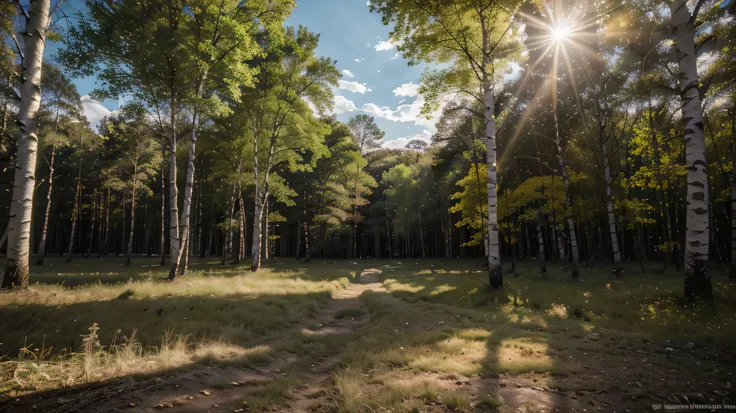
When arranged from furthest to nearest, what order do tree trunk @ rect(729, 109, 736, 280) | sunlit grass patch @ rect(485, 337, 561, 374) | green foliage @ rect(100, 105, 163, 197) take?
green foliage @ rect(100, 105, 163, 197) → tree trunk @ rect(729, 109, 736, 280) → sunlit grass patch @ rect(485, 337, 561, 374)

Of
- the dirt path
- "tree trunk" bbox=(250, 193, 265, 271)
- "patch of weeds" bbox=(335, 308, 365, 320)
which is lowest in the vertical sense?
"patch of weeds" bbox=(335, 308, 365, 320)

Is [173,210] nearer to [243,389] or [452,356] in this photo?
[243,389]

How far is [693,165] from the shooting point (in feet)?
29.7

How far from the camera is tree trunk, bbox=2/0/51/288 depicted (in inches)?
336

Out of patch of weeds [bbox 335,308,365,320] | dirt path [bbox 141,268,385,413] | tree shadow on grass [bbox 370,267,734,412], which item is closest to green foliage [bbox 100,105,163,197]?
patch of weeds [bbox 335,308,365,320]

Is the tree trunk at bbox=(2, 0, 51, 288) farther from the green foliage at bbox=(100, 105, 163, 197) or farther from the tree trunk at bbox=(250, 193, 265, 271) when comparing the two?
the green foliage at bbox=(100, 105, 163, 197)

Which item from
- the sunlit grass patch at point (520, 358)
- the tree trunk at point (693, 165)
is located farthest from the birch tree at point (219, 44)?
the tree trunk at point (693, 165)

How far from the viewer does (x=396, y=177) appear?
48.0 meters

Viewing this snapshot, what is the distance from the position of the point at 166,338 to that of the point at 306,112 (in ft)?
59.1

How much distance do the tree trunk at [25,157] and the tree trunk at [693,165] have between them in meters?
18.7

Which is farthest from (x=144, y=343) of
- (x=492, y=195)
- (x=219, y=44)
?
(x=219, y=44)

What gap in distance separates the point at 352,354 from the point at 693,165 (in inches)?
439

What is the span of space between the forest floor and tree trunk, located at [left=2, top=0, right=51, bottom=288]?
4.10 ft

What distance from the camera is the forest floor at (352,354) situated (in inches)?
154
